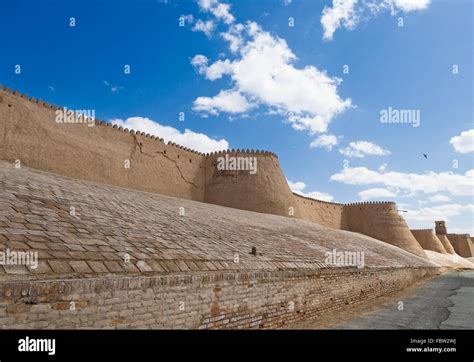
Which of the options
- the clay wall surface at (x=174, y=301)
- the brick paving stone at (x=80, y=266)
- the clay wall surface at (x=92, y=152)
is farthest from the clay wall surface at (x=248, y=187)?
the brick paving stone at (x=80, y=266)

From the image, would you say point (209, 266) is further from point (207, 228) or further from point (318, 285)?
point (318, 285)

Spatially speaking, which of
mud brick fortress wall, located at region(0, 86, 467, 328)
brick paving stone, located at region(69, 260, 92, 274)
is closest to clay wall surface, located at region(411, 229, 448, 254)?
mud brick fortress wall, located at region(0, 86, 467, 328)

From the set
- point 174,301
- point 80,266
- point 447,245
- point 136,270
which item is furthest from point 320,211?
point 80,266

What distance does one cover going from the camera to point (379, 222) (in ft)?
139

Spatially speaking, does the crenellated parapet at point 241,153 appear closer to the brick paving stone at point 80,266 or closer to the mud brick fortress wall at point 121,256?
the mud brick fortress wall at point 121,256

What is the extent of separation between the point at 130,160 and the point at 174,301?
13761 millimetres

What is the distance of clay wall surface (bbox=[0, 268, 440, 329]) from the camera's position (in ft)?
13.4

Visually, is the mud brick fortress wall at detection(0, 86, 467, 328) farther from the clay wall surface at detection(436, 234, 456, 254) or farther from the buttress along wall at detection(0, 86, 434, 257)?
the clay wall surface at detection(436, 234, 456, 254)

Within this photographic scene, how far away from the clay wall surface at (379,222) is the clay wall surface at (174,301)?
33.4 m
